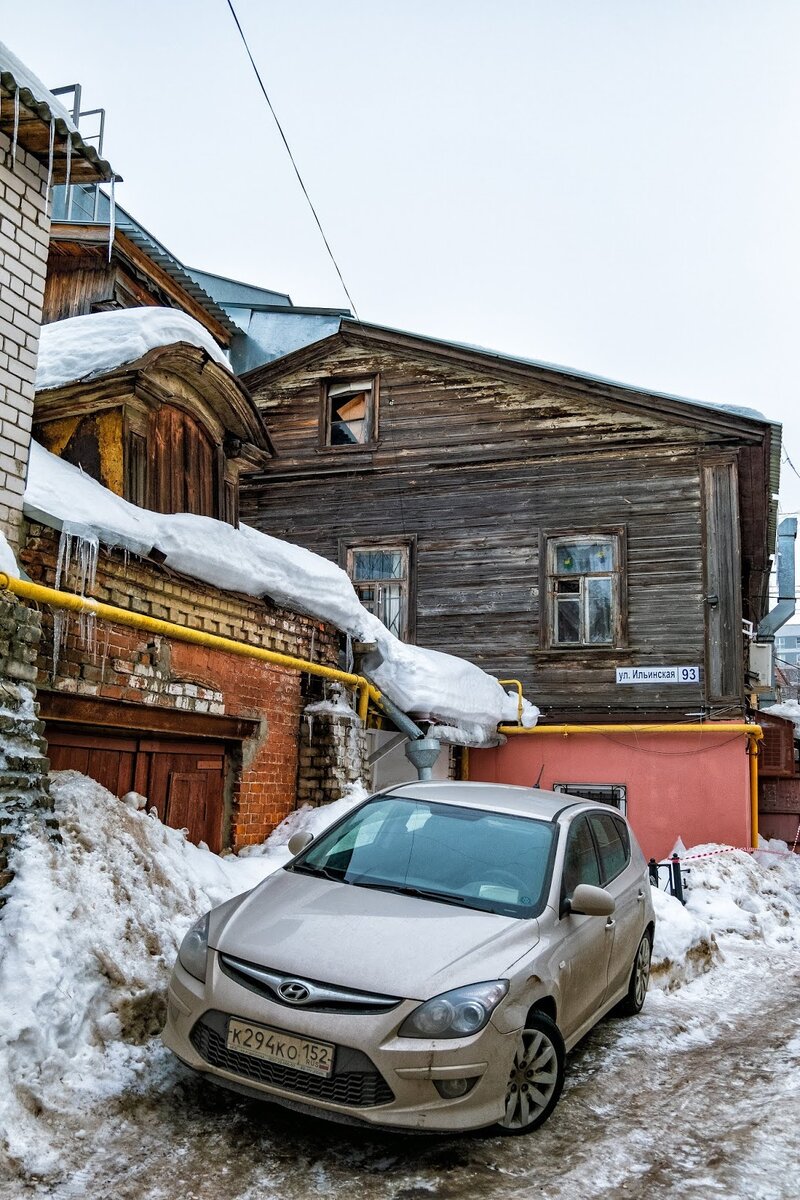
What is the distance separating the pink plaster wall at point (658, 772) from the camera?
12.9 m

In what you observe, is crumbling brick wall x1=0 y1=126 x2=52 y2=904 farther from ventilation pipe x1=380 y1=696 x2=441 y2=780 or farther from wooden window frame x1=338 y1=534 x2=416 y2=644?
wooden window frame x1=338 y1=534 x2=416 y2=644

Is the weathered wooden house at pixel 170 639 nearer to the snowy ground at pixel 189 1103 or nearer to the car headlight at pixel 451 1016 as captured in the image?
the snowy ground at pixel 189 1103

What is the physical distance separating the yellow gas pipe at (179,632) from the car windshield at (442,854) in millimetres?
2017

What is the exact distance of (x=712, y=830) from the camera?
12.9 metres

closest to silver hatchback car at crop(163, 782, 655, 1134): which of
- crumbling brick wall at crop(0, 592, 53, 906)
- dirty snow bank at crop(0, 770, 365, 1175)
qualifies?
dirty snow bank at crop(0, 770, 365, 1175)

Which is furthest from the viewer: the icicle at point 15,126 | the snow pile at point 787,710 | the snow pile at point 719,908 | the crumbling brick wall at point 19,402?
the snow pile at point 787,710

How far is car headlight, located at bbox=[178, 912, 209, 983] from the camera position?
13.7 ft

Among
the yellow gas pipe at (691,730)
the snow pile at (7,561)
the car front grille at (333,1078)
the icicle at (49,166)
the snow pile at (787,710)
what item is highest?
the icicle at (49,166)

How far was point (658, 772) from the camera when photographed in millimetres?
13289

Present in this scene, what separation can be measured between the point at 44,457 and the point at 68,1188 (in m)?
5.21

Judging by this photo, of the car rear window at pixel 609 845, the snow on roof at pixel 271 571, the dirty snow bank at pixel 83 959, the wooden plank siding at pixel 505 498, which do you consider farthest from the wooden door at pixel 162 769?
the wooden plank siding at pixel 505 498

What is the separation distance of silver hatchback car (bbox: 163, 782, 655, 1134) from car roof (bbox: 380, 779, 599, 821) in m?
0.02

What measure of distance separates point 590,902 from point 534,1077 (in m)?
0.83

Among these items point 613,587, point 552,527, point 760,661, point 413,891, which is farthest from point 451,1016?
point 760,661
